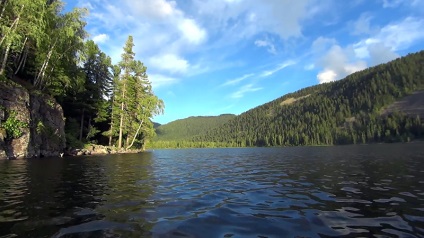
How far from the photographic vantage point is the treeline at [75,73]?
31219mm

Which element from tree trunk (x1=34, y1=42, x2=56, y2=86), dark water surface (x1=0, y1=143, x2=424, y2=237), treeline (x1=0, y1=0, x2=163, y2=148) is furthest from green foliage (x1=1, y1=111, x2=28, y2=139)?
dark water surface (x1=0, y1=143, x2=424, y2=237)

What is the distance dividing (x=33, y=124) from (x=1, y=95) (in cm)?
542

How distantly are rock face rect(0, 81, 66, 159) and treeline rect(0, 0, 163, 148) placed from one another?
227 cm

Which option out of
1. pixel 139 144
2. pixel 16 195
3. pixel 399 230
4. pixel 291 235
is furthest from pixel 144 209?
pixel 139 144

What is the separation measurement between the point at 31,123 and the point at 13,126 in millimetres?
3747

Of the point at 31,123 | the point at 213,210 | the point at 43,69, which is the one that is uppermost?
the point at 43,69

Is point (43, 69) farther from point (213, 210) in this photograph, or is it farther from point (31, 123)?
point (213, 210)

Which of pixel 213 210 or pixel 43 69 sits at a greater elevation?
pixel 43 69

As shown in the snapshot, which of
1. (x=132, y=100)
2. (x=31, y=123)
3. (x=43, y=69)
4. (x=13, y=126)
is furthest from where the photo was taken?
(x=132, y=100)

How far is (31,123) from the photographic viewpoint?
115ft

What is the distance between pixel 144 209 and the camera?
31.1ft

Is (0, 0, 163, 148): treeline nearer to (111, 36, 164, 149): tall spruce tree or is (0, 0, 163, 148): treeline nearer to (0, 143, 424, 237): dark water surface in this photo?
(111, 36, 164, 149): tall spruce tree

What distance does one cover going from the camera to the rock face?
31672mm

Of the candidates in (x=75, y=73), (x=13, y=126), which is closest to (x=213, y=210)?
(x=13, y=126)
